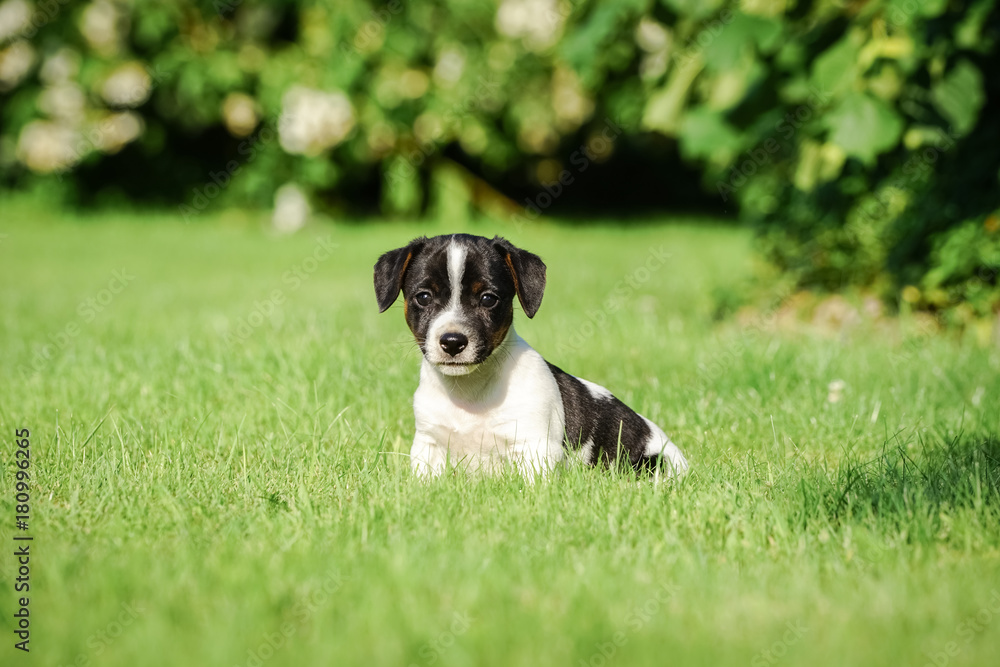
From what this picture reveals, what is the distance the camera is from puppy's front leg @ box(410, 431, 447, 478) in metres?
3.87

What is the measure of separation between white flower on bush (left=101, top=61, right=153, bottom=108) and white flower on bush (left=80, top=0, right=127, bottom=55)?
1.57 feet

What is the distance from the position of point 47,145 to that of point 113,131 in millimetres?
1012

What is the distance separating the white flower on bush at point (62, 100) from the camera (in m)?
14.8

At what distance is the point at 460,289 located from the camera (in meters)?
3.80

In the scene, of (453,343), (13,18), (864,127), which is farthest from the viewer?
(13,18)

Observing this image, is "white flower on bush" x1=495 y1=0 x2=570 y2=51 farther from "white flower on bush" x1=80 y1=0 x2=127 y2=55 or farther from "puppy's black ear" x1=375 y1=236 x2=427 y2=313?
"puppy's black ear" x1=375 y1=236 x2=427 y2=313

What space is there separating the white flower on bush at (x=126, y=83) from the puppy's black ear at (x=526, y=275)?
503 inches

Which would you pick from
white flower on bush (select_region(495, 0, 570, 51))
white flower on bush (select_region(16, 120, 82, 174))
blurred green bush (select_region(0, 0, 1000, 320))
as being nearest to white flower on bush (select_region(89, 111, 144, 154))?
blurred green bush (select_region(0, 0, 1000, 320))

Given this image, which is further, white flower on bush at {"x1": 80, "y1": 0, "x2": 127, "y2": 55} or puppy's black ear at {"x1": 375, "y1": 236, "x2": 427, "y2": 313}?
white flower on bush at {"x1": 80, "y1": 0, "x2": 127, "y2": 55}

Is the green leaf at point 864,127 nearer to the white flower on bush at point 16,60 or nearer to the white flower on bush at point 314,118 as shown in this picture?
the white flower on bush at point 314,118

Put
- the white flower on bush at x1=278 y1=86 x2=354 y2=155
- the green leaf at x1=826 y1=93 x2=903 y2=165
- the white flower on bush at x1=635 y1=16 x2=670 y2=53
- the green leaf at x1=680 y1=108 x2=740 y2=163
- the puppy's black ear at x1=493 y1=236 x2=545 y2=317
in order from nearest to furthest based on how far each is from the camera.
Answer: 1. the puppy's black ear at x1=493 y1=236 x2=545 y2=317
2. the green leaf at x1=826 y1=93 x2=903 y2=165
3. the green leaf at x1=680 y1=108 x2=740 y2=163
4. the white flower on bush at x1=635 y1=16 x2=670 y2=53
5. the white flower on bush at x1=278 y1=86 x2=354 y2=155

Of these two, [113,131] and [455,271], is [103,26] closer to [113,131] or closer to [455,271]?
[113,131]

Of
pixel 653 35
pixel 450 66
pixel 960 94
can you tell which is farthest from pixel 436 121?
pixel 960 94

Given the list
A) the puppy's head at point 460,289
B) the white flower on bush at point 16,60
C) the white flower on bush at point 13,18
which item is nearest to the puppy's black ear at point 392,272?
the puppy's head at point 460,289
